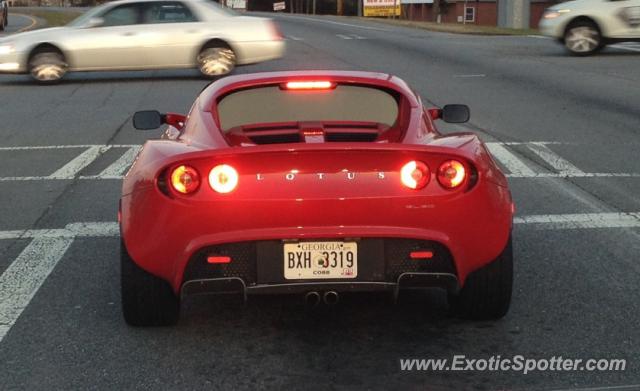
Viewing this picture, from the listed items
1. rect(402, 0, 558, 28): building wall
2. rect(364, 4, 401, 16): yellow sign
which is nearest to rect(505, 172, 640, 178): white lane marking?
rect(364, 4, 401, 16): yellow sign

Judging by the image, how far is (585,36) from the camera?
82.3ft

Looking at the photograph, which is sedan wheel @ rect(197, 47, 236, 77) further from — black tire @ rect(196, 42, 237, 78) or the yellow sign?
the yellow sign

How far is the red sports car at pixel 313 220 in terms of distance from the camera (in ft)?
15.9

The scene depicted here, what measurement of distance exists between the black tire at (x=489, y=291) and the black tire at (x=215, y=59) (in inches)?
631

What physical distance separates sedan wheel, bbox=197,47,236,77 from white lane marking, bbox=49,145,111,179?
28.6 feet

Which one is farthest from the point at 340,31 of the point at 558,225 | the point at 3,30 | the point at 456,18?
the point at 456,18

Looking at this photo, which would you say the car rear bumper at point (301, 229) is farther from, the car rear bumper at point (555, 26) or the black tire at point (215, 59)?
the car rear bumper at point (555, 26)

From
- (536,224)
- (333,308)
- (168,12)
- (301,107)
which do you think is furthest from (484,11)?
(333,308)

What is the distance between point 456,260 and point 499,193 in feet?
1.38

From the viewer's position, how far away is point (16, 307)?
5809 millimetres

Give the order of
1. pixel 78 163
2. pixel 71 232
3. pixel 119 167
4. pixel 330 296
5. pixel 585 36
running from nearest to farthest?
1. pixel 330 296
2. pixel 71 232
3. pixel 119 167
4. pixel 78 163
5. pixel 585 36

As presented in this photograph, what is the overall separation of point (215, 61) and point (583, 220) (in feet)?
45.4

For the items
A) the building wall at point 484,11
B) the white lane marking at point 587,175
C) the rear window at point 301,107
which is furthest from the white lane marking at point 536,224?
the building wall at point 484,11

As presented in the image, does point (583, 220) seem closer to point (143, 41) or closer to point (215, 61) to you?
point (215, 61)
